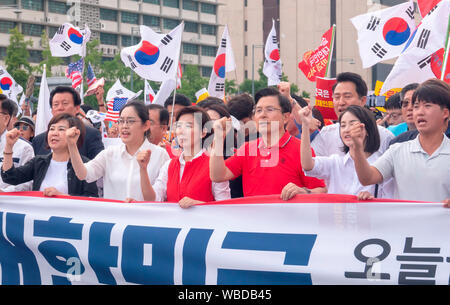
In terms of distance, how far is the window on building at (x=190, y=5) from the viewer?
71.9m

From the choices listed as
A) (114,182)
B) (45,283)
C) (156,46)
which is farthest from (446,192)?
(156,46)

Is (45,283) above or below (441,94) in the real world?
below

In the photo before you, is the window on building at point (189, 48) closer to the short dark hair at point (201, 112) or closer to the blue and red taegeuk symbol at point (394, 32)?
the blue and red taegeuk symbol at point (394, 32)

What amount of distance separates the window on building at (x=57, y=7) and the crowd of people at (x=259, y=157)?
57104 millimetres

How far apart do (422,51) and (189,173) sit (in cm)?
312

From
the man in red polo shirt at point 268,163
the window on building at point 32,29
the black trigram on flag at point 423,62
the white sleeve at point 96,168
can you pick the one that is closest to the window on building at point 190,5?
the window on building at point 32,29

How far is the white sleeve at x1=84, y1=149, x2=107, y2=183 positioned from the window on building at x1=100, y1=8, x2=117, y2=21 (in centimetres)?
6140

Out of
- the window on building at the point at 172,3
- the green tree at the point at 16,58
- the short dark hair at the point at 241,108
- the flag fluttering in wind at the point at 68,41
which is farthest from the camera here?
the window on building at the point at 172,3

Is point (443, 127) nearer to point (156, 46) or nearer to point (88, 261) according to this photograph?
point (88, 261)

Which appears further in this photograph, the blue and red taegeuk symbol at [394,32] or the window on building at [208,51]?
the window on building at [208,51]

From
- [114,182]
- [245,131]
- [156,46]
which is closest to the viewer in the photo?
[114,182]

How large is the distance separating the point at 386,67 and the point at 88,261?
74.4m

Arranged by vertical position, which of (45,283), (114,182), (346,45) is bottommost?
(45,283)
